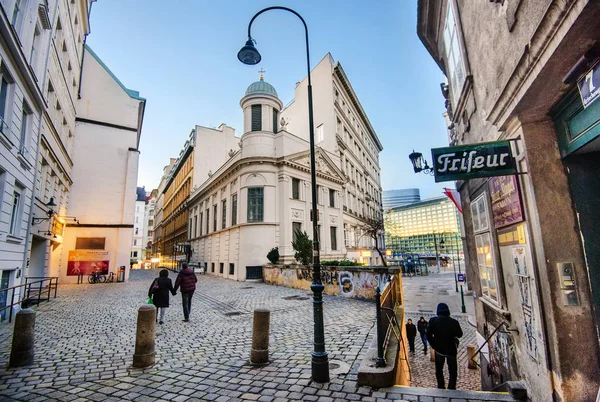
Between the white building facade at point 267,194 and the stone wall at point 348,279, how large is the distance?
656cm

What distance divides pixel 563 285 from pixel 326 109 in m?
35.3

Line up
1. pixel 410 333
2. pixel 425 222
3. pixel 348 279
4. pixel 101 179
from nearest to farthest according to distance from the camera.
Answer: pixel 410 333 < pixel 348 279 < pixel 101 179 < pixel 425 222

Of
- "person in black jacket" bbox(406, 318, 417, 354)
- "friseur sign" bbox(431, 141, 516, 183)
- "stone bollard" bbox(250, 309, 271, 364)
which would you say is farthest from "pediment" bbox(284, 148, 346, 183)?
"friseur sign" bbox(431, 141, 516, 183)

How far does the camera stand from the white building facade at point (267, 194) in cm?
2567

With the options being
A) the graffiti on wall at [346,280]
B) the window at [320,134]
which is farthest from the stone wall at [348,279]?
the window at [320,134]

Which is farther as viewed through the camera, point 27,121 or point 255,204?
point 255,204

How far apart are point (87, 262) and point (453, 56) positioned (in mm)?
27932

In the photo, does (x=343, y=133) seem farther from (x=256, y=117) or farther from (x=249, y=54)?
(x=249, y=54)

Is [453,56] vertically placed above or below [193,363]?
above

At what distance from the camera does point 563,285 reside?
4.05 metres

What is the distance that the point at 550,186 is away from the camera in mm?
4270

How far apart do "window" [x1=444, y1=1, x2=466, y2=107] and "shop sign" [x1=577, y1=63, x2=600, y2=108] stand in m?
4.76

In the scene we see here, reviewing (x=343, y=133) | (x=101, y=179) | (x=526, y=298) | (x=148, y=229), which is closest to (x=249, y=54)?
(x=526, y=298)

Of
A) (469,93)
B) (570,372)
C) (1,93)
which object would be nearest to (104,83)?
(1,93)
